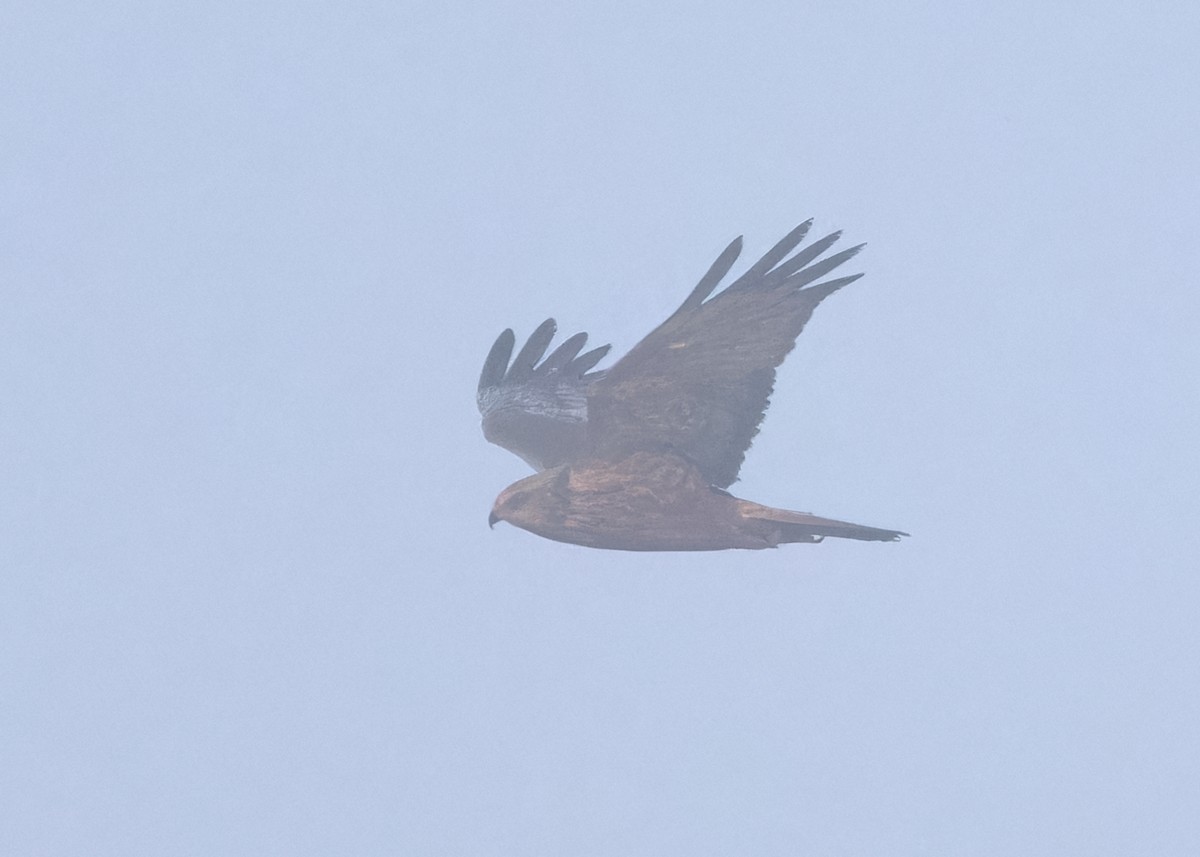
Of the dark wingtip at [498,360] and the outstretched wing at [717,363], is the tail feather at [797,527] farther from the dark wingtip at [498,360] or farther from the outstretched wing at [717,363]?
the dark wingtip at [498,360]

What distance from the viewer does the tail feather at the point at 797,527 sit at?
33.0ft

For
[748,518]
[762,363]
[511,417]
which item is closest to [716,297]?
[762,363]

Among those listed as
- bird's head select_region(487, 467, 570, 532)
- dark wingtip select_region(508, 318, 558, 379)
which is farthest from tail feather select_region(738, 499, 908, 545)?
→ dark wingtip select_region(508, 318, 558, 379)

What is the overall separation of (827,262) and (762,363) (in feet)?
2.29

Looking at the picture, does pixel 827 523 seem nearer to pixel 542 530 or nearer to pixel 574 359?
pixel 542 530

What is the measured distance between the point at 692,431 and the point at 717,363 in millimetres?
485

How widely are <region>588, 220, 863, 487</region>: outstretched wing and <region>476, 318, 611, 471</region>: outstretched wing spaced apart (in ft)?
4.17

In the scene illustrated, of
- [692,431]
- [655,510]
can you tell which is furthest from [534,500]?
[692,431]

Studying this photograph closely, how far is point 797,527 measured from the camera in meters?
10.3

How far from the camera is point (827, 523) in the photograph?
10148 millimetres

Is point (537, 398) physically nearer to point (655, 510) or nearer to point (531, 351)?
point (531, 351)

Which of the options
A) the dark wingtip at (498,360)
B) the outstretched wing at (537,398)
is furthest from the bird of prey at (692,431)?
the dark wingtip at (498,360)

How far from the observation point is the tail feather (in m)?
10.1

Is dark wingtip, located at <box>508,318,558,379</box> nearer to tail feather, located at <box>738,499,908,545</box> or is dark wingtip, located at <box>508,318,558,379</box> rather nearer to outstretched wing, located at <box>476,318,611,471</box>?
outstretched wing, located at <box>476,318,611,471</box>
